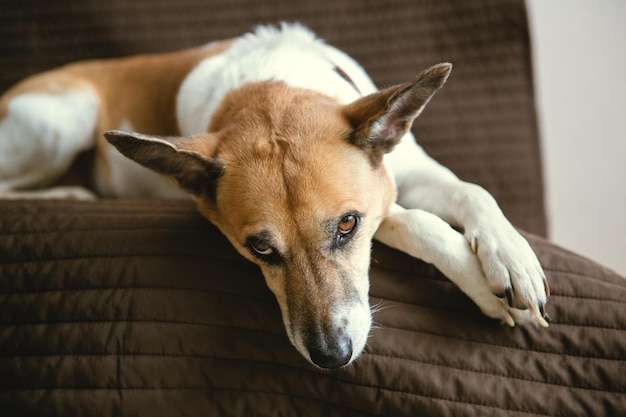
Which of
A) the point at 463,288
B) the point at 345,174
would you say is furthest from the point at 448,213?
the point at 345,174

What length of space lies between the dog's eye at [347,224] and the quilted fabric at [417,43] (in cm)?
104

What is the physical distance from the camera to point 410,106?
141 cm

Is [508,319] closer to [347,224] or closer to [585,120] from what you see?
[347,224]

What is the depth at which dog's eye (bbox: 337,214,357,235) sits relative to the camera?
4.60ft

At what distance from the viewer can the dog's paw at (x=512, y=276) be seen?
1.30 metres

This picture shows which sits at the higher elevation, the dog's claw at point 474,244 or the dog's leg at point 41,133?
the dog's claw at point 474,244

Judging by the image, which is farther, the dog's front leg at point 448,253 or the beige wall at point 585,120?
the beige wall at point 585,120

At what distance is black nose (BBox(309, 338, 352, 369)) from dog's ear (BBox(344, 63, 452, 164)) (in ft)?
1.89

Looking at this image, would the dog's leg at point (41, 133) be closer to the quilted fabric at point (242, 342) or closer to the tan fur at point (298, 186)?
the quilted fabric at point (242, 342)

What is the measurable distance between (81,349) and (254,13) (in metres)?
1.77

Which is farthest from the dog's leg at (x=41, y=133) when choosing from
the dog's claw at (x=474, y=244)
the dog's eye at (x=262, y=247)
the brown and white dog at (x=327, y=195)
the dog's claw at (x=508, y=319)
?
the dog's claw at (x=508, y=319)

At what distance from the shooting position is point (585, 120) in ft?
8.82

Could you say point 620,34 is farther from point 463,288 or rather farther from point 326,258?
point 326,258

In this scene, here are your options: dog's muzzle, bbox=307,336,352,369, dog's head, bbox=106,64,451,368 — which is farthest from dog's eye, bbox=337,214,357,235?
dog's muzzle, bbox=307,336,352,369
